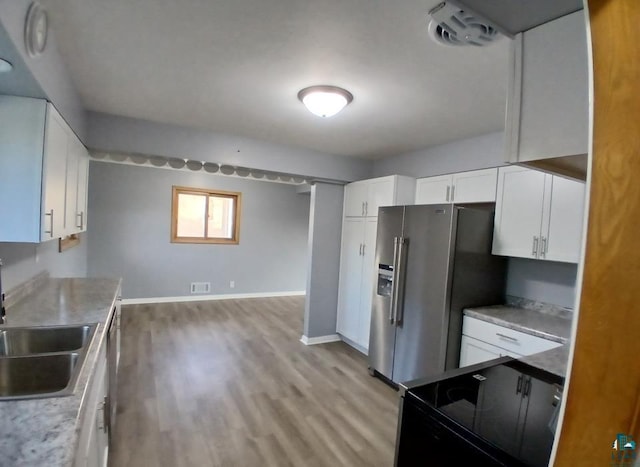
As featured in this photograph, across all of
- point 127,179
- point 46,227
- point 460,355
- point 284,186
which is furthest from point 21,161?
point 284,186

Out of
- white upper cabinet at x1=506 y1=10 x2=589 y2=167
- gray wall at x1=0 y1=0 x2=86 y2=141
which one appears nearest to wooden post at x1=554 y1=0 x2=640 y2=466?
white upper cabinet at x1=506 y1=10 x2=589 y2=167

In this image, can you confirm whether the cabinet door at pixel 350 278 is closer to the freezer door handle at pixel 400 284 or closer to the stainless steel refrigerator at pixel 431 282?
the stainless steel refrigerator at pixel 431 282

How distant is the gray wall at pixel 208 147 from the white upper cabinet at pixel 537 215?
1.91 meters

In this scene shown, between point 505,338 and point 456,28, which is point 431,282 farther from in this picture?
point 456,28

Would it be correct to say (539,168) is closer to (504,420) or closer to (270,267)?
(504,420)

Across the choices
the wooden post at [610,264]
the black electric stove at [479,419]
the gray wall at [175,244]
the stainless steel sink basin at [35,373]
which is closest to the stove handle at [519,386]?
the black electric stove at [479,419]

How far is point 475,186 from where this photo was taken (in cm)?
286

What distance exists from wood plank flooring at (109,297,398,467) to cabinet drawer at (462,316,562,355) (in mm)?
943

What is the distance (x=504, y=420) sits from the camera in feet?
3.34

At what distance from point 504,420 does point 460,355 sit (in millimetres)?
1702

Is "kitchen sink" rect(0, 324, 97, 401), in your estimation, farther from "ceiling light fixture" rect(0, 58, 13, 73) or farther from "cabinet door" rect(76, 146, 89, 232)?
"cabinet door" rect(76, 146, 89, 232)

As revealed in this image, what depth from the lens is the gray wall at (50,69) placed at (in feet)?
3.64

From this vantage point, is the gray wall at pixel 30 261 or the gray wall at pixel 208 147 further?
the gray wall at pixel 208 147

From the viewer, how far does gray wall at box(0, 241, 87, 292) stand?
6.22ft
